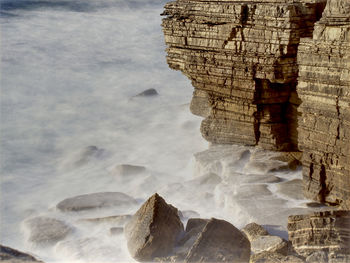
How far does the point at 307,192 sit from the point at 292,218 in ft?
3.89

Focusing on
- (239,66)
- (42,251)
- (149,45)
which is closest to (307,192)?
(239,66)

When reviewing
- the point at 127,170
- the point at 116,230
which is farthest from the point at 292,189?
the point at 127,170

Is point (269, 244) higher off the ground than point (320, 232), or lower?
lower

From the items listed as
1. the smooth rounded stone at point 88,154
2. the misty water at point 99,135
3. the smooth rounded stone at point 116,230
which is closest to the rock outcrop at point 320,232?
the misty water at point 99,135

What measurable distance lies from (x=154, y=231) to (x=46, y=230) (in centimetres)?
165

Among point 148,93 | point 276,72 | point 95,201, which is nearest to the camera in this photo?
point 276,72

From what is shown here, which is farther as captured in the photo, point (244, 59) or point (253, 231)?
point (244, 59)

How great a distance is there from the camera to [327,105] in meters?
6.07

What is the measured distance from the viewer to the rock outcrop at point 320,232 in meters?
5.18

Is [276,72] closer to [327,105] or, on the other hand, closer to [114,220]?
[327,105]

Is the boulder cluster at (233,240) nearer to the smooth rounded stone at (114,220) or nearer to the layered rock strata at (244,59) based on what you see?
the smooth rounded stone at (114,220)

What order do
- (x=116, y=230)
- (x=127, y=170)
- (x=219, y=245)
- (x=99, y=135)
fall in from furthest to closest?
1. (x=99, y=135)
2. (x=127, y=170)
3. (x=116, y=230)
4. (x=219, y=245)

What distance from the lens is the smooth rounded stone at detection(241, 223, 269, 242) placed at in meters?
5.77

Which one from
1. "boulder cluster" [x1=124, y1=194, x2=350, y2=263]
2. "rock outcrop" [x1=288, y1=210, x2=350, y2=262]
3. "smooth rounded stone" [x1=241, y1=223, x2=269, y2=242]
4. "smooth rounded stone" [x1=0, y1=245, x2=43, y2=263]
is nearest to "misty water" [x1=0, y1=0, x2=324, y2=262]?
"smooth rounded stone" [x1=241, y1=223, x2=269, y2=242]
